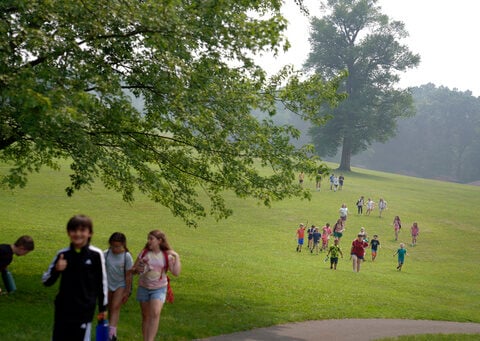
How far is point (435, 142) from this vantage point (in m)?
128

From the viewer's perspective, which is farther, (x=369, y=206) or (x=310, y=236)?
(x=369, y=206)

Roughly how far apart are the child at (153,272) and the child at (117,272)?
0.21 meters

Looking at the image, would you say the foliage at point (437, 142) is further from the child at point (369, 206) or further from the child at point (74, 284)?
the child at point (74, 284)

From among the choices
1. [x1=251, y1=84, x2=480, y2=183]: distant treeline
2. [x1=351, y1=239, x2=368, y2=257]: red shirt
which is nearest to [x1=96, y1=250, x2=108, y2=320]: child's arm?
[x1=351, y1=239, x2=368, y2=257]: red shirt

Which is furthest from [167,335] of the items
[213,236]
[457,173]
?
[457,173]

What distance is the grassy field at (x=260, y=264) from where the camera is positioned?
40.7ft

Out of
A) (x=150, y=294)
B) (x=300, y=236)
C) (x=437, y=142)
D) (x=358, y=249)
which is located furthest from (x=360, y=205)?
(x=437, y=142)

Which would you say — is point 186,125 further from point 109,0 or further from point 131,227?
point 131,227

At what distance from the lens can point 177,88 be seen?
12.1 metres

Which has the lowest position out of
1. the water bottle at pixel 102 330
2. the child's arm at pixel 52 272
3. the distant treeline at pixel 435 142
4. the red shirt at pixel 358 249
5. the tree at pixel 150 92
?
the red shirt at pixel 358 249

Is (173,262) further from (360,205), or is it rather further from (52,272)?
(360,205)

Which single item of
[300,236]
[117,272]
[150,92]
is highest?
[150,92]

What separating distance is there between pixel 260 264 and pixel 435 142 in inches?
4436

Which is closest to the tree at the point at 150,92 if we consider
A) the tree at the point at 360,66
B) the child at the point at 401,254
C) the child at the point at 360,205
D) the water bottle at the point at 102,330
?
the water bottle at the point at 102,330
